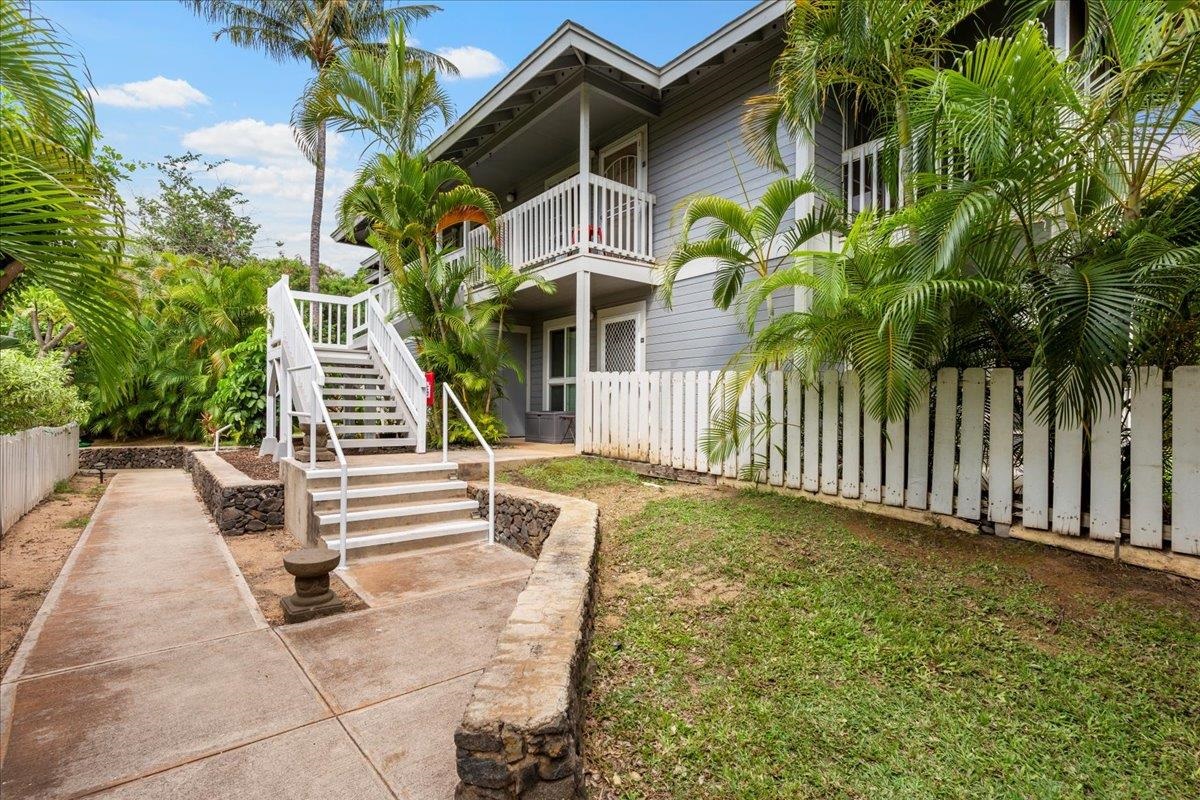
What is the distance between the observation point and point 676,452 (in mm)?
6172

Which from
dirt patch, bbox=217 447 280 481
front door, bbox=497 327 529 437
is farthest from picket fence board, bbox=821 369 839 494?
front door, bbox=497 327 529 437

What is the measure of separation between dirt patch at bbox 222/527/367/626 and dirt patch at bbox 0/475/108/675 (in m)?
1.18

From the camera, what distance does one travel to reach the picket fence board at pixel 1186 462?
2990 millimetres

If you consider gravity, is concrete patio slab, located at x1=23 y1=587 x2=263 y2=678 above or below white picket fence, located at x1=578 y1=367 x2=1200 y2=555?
below

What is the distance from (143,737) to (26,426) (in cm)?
746

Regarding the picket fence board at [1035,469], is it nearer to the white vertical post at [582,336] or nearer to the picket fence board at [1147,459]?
the picket fence board at [1147,459]

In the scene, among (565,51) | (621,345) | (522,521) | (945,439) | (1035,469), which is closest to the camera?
(1035,469)

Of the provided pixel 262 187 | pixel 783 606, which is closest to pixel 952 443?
pixel 783 606

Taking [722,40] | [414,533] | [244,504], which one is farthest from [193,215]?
[414,533]

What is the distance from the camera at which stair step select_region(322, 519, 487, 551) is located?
458 cm

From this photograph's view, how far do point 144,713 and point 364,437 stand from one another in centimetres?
536

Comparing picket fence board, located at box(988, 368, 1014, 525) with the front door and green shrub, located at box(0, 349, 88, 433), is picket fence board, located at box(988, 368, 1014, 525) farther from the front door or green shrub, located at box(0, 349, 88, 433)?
the front door

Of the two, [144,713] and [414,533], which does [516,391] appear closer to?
[414,533]

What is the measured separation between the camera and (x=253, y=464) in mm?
7730
